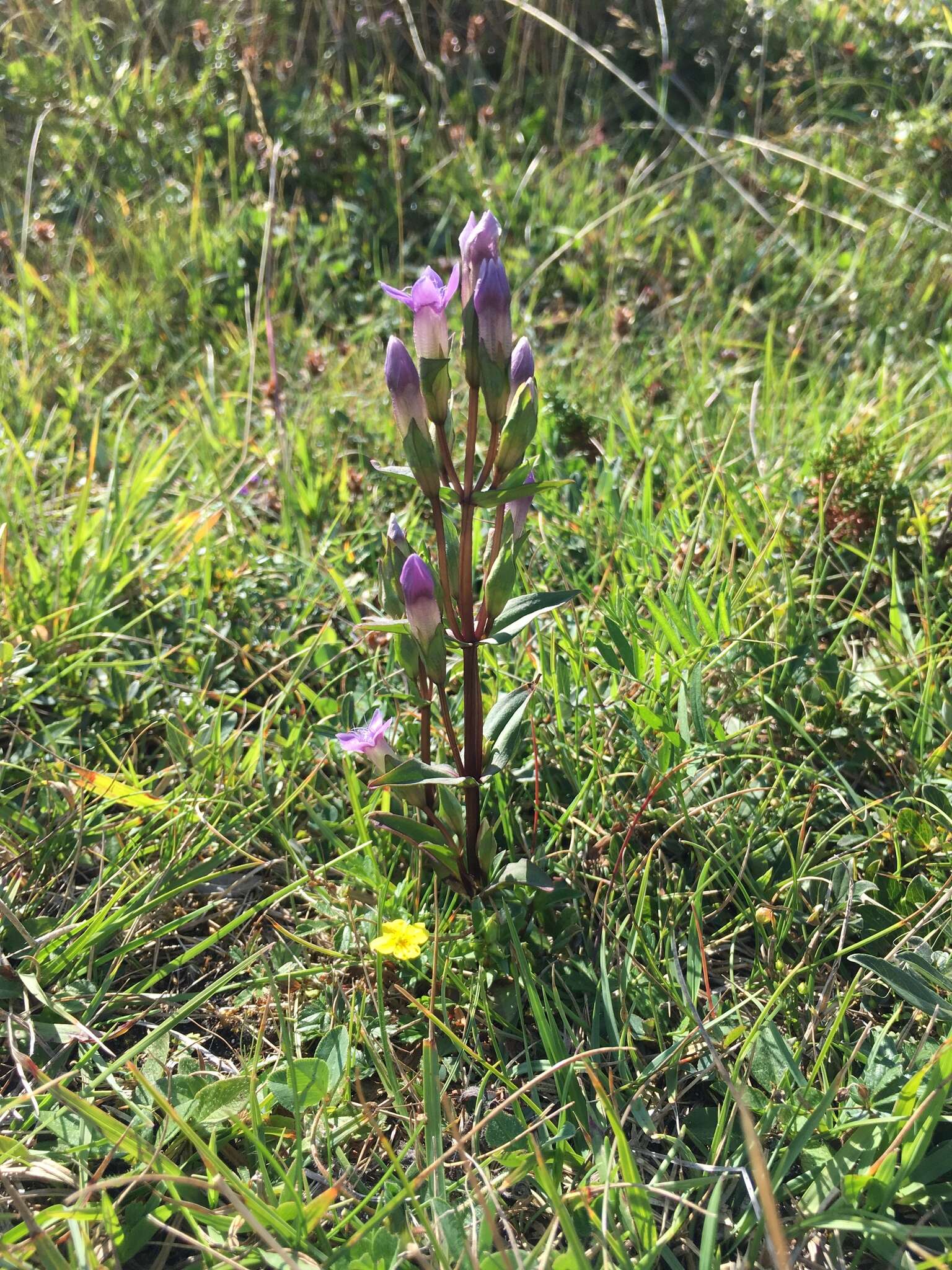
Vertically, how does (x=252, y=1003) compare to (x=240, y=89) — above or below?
below

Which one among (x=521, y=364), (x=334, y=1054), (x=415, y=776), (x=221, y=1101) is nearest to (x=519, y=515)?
(x=521, y=364)

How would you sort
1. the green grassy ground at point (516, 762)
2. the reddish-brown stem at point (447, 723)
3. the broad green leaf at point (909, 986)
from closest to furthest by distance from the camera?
the green grassy ground at point (516, 762), the broad green leaf at point (909, 986), the reddish-brown stem at point (447, 723)

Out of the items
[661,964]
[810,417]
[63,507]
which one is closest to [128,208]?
[63,507]

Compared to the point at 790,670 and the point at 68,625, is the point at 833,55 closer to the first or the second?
the point at 790,670

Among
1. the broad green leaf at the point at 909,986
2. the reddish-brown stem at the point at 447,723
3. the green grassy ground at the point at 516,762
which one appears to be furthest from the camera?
the reddish-brown stem at the point at 447,723

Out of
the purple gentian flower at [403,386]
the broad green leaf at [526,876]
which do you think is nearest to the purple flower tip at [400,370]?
the purple gentian flower at [403,386]

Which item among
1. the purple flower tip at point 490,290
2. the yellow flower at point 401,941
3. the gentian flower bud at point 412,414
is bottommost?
the yellow flower at point 401,941

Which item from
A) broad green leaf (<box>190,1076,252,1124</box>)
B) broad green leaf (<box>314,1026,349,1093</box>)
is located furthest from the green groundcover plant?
broad green leaf (<box>190,1076,252,1124</box>)

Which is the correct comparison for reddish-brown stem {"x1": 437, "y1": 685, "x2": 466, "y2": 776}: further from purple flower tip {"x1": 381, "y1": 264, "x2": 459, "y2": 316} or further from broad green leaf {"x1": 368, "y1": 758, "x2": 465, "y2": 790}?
purple flower tip {"x1": 381, "y1": 264, "x2": 459, "y2": 316}

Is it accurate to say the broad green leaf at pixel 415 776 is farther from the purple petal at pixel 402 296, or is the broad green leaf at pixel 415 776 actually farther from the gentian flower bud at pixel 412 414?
the purple petal at pixel 402 296
